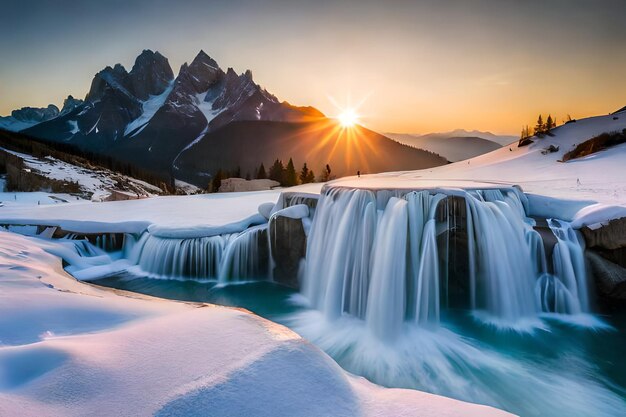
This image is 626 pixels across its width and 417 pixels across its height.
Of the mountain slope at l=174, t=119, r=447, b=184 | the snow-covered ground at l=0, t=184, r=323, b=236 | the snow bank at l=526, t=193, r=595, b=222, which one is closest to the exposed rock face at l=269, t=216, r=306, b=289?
the snow-covered ground at l=0, t=184, r=323, b=236

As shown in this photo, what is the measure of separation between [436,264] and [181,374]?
22.9 feet

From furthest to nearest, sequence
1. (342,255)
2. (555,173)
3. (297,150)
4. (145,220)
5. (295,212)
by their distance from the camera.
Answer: (297,150)
(555,173)
(145,220)
(295,212)
(342,255)

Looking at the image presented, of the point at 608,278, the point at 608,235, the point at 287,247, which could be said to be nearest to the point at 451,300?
the point at 608,278

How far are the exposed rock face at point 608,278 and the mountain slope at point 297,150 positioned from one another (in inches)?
4194

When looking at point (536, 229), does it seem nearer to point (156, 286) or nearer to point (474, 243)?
point (474, 243)

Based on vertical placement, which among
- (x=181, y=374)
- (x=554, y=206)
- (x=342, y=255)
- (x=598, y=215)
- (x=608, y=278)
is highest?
(x=554, y=206)

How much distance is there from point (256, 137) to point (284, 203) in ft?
501

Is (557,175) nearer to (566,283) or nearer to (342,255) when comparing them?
(566,283)

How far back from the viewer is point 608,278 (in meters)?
8.16

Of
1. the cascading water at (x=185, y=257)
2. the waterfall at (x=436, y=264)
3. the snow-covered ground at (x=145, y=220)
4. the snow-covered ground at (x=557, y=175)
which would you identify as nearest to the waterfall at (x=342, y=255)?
the waterfall at (x=436, y=264)

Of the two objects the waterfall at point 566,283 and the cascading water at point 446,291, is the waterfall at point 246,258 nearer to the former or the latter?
the cascading water at point 446,291

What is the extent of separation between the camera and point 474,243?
339 inches

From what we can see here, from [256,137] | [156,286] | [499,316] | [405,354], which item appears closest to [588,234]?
[499,316]

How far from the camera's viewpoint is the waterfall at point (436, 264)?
26.5ft
